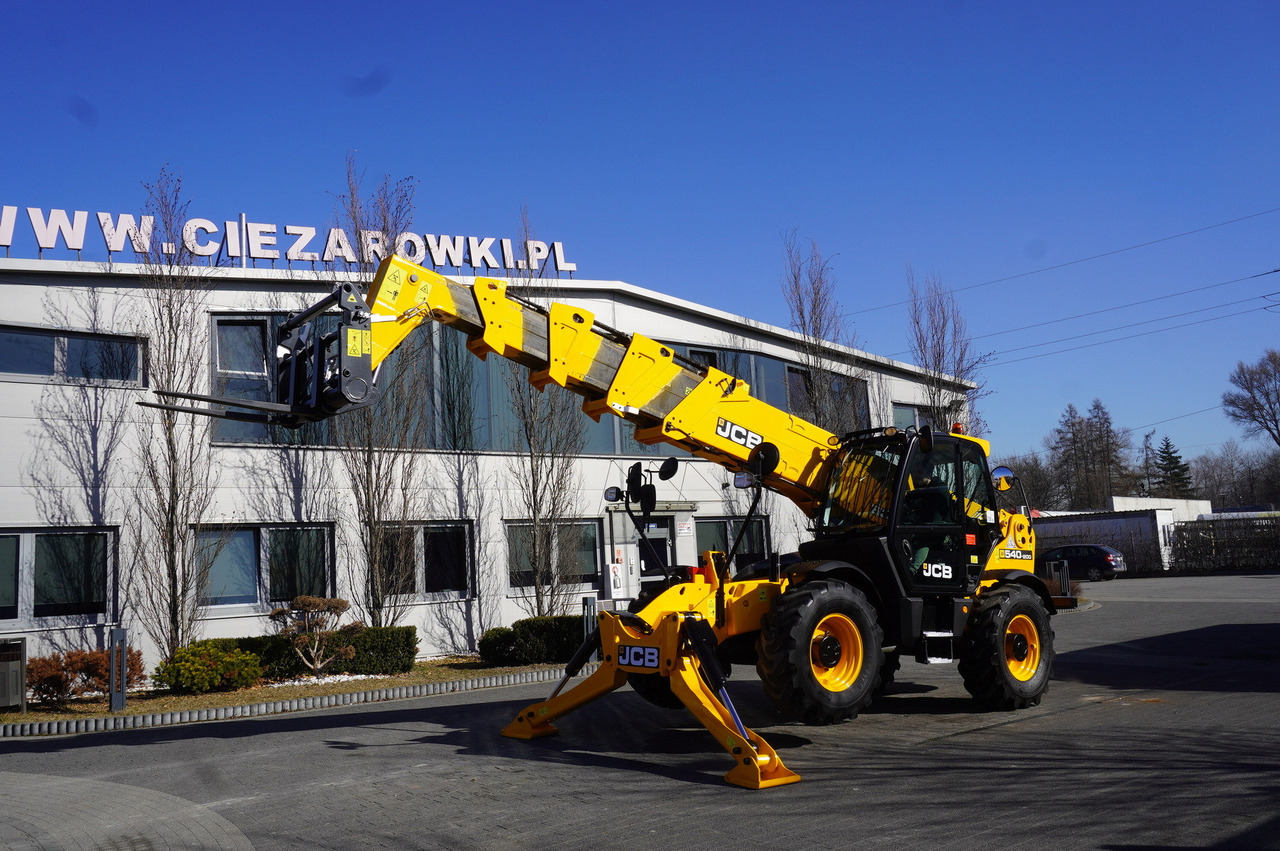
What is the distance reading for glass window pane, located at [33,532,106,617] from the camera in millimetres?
15508

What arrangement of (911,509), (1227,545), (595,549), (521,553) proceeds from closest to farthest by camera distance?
(911,509) → (521,553) → (595,549) → (1227,545)

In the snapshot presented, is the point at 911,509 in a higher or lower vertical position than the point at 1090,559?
higher

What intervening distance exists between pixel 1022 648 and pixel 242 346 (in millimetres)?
14307

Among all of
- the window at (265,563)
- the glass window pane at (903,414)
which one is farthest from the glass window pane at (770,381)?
the window at (265,563)

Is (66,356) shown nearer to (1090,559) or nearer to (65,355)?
(65,355)

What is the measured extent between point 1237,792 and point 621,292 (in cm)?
1711

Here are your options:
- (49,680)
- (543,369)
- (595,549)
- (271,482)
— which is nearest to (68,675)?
(49,680)

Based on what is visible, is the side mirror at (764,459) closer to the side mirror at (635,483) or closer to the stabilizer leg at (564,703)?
the side mirror at (635,483)

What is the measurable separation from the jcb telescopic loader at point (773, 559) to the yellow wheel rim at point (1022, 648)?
0.02 m

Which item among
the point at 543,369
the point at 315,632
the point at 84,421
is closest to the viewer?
the point at 543,369

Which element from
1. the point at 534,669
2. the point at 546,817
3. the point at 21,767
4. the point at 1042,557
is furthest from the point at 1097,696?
the point at 1042,557

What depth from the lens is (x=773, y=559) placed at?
9289 millimetres

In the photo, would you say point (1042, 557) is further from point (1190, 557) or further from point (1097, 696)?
point (1097, 696)

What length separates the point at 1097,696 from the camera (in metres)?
11.2
